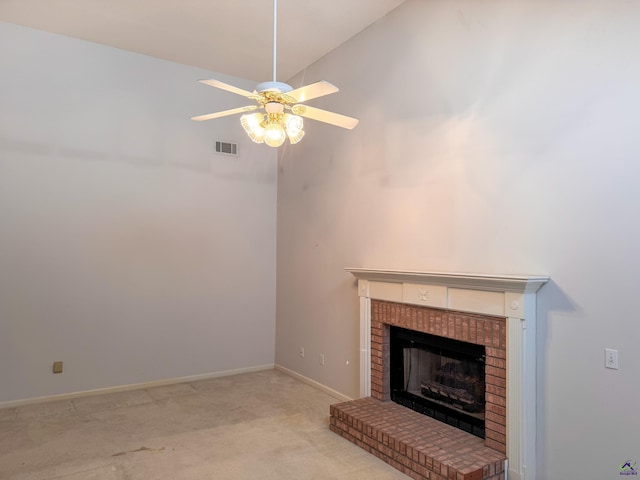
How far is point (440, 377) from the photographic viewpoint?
11.1 ft

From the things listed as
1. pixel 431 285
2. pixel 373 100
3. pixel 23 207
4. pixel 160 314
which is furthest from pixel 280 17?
pixel 160 314

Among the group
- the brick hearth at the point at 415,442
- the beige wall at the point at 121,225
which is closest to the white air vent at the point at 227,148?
the beige wall at the point at 121,225

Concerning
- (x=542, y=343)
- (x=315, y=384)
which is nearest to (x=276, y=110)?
(x=542, y=343)

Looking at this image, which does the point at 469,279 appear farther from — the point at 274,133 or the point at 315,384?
the point at 315,384

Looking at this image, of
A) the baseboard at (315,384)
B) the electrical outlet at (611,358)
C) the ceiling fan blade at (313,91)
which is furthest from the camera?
the baseboard at (315,384)

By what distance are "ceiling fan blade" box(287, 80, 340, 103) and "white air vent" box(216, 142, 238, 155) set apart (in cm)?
310

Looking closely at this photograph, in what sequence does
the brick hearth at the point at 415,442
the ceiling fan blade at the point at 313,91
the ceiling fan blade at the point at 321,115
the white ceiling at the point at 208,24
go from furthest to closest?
the white ceiling at the point at 208,24, the brick hearth at the point at 415,442, the ceiling fan blade at the point at 321,115, the ceiling fan blade at the point at 313,91

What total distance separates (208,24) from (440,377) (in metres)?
3.77

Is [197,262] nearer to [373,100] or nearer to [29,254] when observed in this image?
[29,254]

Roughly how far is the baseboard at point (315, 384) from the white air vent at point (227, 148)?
108 inches

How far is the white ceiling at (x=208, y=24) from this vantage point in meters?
3.73

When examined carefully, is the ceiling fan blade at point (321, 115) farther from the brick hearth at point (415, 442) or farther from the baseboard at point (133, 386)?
the baseboard at point (133, 386)

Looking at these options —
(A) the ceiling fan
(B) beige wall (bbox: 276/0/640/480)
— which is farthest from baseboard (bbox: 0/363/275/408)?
(A) the ceiling fan

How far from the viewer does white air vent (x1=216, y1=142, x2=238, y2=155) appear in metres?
5.20
